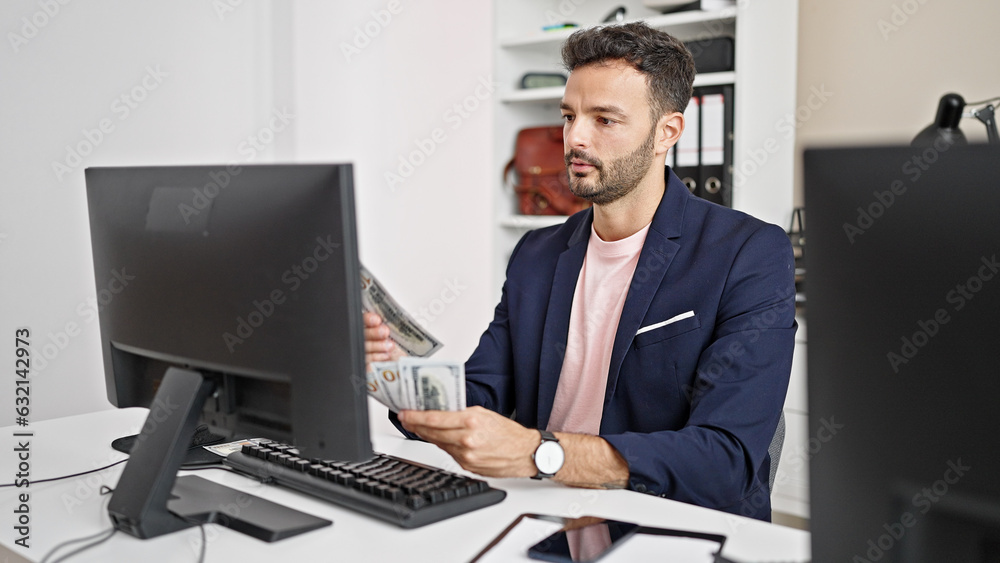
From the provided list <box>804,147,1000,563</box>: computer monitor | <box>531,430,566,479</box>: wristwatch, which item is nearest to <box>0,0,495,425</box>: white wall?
<box>531,430,566,479</box>: wristwatch

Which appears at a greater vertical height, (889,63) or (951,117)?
(889,63)

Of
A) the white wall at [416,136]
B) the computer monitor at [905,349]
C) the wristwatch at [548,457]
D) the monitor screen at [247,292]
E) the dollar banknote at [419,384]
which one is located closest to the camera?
the computer monitor at [905,349]

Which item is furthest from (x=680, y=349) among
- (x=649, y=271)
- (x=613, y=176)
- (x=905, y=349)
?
(x=905, y=349)

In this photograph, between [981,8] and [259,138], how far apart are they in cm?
234

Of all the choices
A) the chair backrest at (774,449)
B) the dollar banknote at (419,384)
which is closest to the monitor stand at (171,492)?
the dollar banknote at (419,384)

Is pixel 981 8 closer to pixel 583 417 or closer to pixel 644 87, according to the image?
pixel 644 87

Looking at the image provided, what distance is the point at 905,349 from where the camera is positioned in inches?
22.3

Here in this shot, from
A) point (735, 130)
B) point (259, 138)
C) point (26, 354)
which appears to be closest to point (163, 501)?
point (26, 354)

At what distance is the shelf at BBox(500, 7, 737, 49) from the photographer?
276cm

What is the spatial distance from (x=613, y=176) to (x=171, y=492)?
40.0 inches

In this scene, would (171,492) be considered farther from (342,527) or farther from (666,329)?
(666,329)

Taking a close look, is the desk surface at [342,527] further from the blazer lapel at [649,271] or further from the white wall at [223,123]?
the white wall at [223,123]

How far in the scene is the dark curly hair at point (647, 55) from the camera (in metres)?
1.73

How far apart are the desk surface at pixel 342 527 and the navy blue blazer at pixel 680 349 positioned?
0.13 meters
